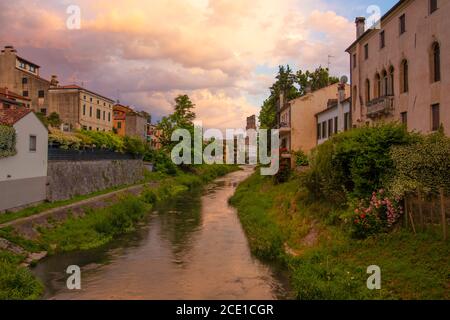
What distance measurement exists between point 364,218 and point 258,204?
17.3 meters

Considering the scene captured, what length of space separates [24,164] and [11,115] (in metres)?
3.05

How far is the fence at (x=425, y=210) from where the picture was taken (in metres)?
14.4

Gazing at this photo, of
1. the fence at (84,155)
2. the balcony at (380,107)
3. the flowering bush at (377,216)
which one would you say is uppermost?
the balcony at (380,107)

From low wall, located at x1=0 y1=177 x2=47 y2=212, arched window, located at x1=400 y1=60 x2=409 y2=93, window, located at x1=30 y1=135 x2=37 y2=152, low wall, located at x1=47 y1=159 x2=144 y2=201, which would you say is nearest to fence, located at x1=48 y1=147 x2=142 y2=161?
low wall, located at x1=47 y1=159 x2=144 y2=201

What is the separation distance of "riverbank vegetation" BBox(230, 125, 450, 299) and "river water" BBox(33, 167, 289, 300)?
1.39 m

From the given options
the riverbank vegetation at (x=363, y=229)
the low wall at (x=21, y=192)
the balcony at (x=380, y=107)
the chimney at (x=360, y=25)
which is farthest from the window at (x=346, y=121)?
the low wall at (x=21, y=192)

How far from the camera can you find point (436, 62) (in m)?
21.4

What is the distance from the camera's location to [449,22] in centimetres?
1983

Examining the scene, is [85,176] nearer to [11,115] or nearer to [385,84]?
[11,115]

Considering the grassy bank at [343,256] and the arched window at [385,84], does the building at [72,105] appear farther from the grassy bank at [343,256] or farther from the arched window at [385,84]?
the arched window at [385,84]

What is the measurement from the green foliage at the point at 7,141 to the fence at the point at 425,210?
805 inches

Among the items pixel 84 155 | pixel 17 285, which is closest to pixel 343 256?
pixel 17 285

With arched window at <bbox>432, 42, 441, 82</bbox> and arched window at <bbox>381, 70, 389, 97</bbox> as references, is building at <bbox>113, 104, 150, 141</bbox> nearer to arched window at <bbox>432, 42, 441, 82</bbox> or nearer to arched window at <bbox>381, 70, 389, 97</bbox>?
arched window at <bbox>381, 70, 389, 97</bbox>
